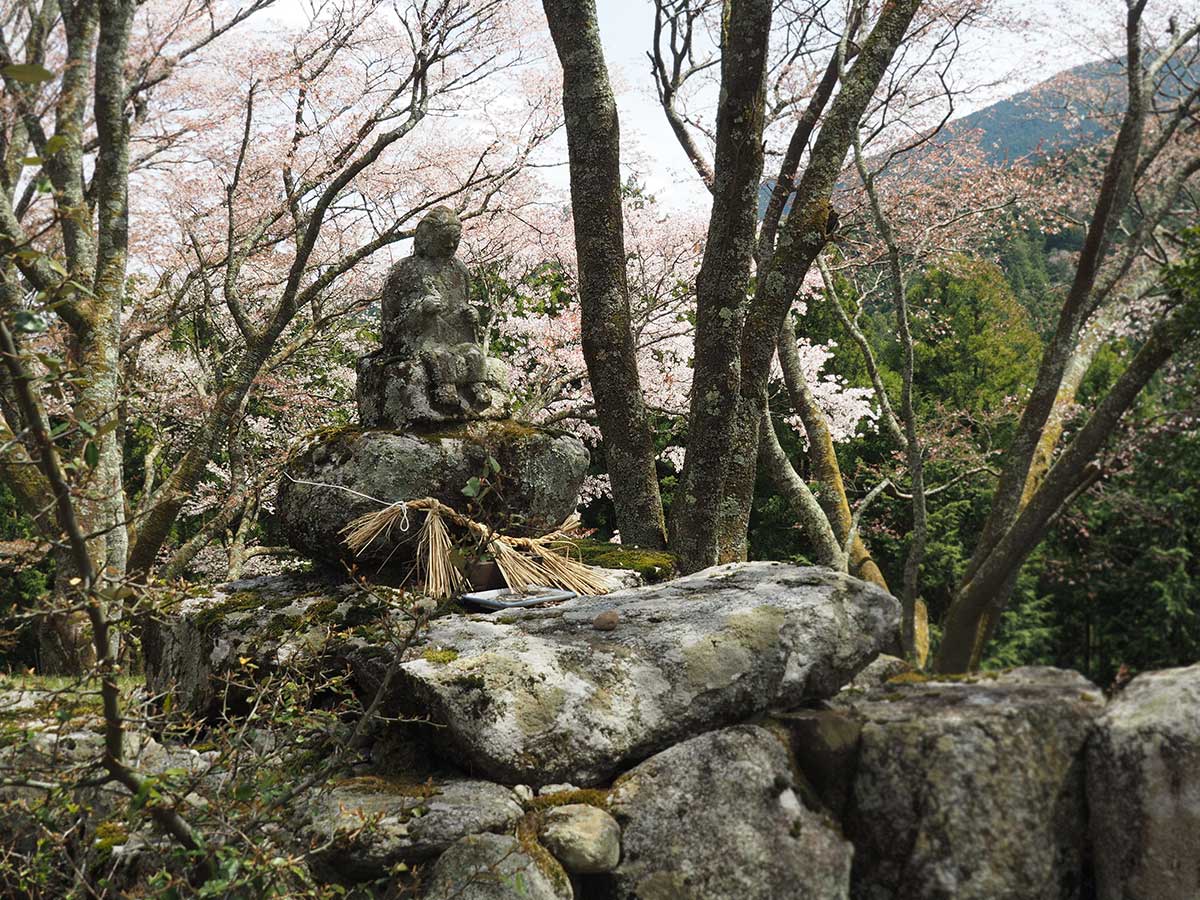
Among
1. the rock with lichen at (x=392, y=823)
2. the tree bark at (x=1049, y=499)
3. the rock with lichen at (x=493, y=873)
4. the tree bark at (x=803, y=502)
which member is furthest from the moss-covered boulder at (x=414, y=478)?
the tree bark at (x=1049, y=499)

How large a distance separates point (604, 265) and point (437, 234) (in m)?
0.87

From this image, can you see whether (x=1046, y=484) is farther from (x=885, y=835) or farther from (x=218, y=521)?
(x=218, y=521)

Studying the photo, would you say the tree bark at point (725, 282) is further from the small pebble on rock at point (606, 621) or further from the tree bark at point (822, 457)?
the tree bark at point (822, 457)

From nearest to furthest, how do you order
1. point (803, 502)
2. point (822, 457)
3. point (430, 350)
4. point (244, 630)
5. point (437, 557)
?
point (244, 630), point (437, 557), point (430, 350), point (803, 502), point (822, 457)

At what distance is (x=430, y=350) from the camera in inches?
144

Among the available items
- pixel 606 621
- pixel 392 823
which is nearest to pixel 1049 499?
pixel 606 621

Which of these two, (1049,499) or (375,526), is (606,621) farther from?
(1049,499)

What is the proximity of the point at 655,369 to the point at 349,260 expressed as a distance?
493 cm

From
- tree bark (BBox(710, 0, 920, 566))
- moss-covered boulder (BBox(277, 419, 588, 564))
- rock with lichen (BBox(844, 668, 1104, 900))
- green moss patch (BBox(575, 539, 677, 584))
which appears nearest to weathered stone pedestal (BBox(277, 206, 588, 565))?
moss-covered boulder (BBox(277, 419, 588, 564))

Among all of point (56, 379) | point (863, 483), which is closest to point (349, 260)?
point (56, 379)

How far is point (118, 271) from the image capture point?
6.20 m

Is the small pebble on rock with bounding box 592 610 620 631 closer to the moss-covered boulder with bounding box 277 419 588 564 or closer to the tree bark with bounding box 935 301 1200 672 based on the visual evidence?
the moss-covered boulder with bounding box 277 419 588 564

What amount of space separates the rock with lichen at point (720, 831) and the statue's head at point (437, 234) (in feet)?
7.91

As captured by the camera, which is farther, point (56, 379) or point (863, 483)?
point (863, 483)
